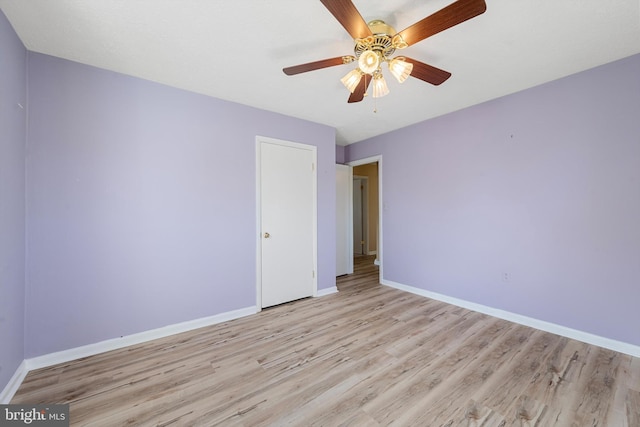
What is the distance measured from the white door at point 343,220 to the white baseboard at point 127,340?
2087 mm

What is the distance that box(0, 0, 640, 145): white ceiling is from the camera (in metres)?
1.53

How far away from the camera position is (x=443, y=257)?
331 centimetres

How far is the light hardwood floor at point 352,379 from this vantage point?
4.81 feet

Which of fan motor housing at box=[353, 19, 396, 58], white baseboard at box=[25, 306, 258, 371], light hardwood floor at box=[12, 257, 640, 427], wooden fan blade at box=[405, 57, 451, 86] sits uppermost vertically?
A: fan motor housing at box=[353, 19, 396, 58]

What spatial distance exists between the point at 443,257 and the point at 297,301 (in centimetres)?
209

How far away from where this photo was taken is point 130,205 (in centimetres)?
228

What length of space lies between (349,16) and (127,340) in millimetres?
3120

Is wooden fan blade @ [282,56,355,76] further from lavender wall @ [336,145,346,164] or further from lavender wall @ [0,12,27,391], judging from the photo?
lavender wall @ [336,145,346,164]

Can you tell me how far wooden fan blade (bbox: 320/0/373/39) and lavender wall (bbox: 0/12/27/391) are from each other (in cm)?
208

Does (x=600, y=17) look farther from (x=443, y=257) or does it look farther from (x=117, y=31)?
(x=117, y=31)

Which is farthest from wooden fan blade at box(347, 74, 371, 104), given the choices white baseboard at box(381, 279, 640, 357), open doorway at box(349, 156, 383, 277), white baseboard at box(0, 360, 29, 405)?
open doorway at box(349, 156, 383, 277)

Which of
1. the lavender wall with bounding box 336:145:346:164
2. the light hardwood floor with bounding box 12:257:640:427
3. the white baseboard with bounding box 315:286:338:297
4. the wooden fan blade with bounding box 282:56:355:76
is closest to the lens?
the light hardwood floor with bounding box 12:257:640:427

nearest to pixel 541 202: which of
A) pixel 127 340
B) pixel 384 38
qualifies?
pixel 384 38

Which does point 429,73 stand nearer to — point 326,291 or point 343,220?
point 326,291
